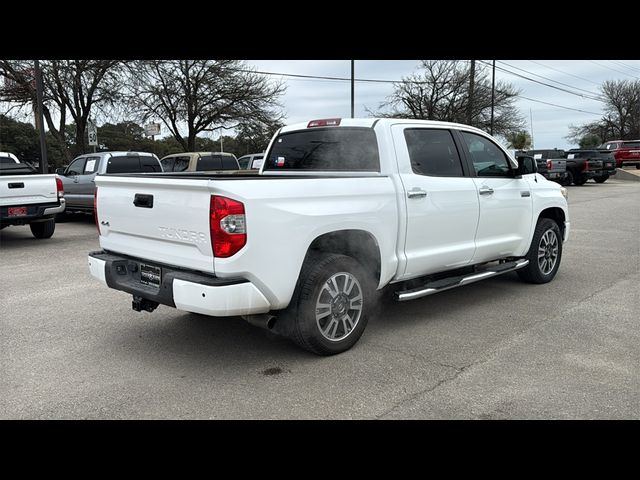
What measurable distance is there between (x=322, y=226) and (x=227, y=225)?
30.3 inches

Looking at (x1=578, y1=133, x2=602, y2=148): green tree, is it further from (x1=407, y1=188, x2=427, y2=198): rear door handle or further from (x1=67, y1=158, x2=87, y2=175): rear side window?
(x1=407, y1=188, x2=427, y2=198): rear door handle

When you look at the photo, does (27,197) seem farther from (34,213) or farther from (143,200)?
(143,200)

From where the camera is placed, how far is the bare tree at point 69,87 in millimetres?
22547

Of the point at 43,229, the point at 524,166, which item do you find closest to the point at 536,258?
the point at 524,166

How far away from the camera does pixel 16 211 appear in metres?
9.71

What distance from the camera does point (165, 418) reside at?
3.32m

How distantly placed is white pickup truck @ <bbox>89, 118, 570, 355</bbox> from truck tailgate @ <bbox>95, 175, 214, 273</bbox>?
0.04 feet

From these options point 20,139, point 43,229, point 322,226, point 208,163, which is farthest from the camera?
point 20,139

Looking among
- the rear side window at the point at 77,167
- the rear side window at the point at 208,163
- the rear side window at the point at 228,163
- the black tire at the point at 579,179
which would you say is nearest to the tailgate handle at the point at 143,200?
the rear side window at the point at 77,167

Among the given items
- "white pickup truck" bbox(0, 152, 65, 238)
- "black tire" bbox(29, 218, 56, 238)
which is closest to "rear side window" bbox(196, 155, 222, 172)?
"black tire" bbox(29, 218, 56, 238)

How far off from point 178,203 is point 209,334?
1.47m

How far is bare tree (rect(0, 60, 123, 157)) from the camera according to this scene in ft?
74.0

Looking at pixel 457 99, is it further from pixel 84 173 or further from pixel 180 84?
pixel 84 173

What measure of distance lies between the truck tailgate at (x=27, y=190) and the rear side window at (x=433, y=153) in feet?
24.7
